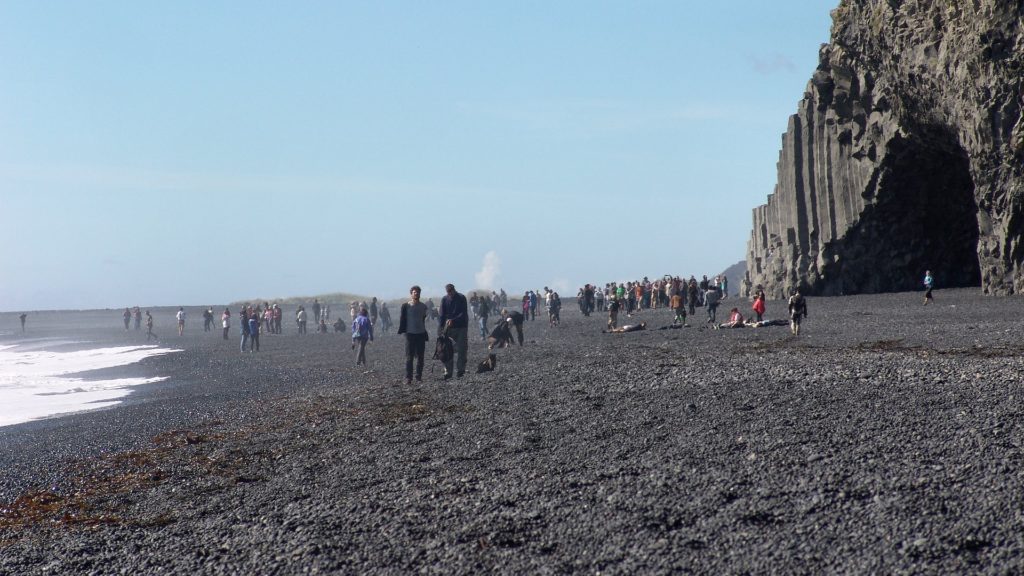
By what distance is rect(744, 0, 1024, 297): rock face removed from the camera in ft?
108

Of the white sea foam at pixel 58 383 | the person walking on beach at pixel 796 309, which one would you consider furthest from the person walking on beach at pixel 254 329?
the person walking on beach at pixel 796 309

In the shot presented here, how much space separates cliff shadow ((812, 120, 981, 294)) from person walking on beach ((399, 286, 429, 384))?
1146 inches

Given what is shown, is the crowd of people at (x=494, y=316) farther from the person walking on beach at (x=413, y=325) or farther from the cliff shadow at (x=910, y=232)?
the cliff shadow at (x=910, y=232)

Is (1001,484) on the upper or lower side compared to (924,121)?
lower

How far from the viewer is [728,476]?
29.4 ft

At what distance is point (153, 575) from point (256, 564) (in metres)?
0.87

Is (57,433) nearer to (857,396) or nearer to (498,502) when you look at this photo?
(498,502)

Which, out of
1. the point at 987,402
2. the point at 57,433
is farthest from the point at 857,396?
the point at 57,433

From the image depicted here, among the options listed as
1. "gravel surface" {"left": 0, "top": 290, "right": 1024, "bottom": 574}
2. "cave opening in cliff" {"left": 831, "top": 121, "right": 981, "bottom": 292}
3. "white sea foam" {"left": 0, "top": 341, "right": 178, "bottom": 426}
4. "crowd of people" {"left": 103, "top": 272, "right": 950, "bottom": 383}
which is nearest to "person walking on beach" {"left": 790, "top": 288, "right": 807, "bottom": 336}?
"crowd of people" {"left": 103, "top": 272, "right": 950, "bottom": 383}

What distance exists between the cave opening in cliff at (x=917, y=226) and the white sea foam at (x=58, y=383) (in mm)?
→ 32600

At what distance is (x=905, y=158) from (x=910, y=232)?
518 centimetres

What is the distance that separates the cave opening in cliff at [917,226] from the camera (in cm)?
4281

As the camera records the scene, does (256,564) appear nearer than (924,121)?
Yes

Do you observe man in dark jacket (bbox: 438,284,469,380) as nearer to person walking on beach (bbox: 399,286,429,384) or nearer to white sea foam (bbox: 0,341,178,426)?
person walking on beach (bbox: 399,286,429,384)
